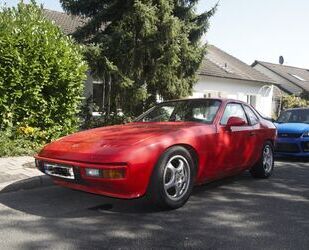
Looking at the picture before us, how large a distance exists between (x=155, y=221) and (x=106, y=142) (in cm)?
108

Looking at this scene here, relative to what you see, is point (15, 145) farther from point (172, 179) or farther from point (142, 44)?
point (142, 44)

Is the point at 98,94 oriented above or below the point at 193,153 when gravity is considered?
above

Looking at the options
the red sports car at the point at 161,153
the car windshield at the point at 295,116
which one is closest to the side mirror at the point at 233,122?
the red sports car at the point at 161,153

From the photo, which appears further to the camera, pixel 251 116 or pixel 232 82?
pixel 232 82

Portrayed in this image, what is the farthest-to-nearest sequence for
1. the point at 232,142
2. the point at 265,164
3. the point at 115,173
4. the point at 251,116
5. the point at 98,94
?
the point at 98,94, the point at 265,164, the point at 251,116, the point at 232,142, the point at 115,173

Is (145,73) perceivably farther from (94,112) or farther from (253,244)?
(253,244)

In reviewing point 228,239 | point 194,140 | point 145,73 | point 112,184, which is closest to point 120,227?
point 112,184

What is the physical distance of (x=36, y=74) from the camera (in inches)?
380

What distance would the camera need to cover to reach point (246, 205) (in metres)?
5.77

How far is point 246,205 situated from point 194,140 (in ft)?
3.53

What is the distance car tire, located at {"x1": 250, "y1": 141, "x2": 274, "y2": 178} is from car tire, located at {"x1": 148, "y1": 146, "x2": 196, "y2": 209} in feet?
7.54

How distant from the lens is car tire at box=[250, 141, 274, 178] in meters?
7.58

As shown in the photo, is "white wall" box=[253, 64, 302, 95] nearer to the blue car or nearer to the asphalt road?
the blue car

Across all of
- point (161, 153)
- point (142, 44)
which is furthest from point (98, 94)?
point (161, 153)
